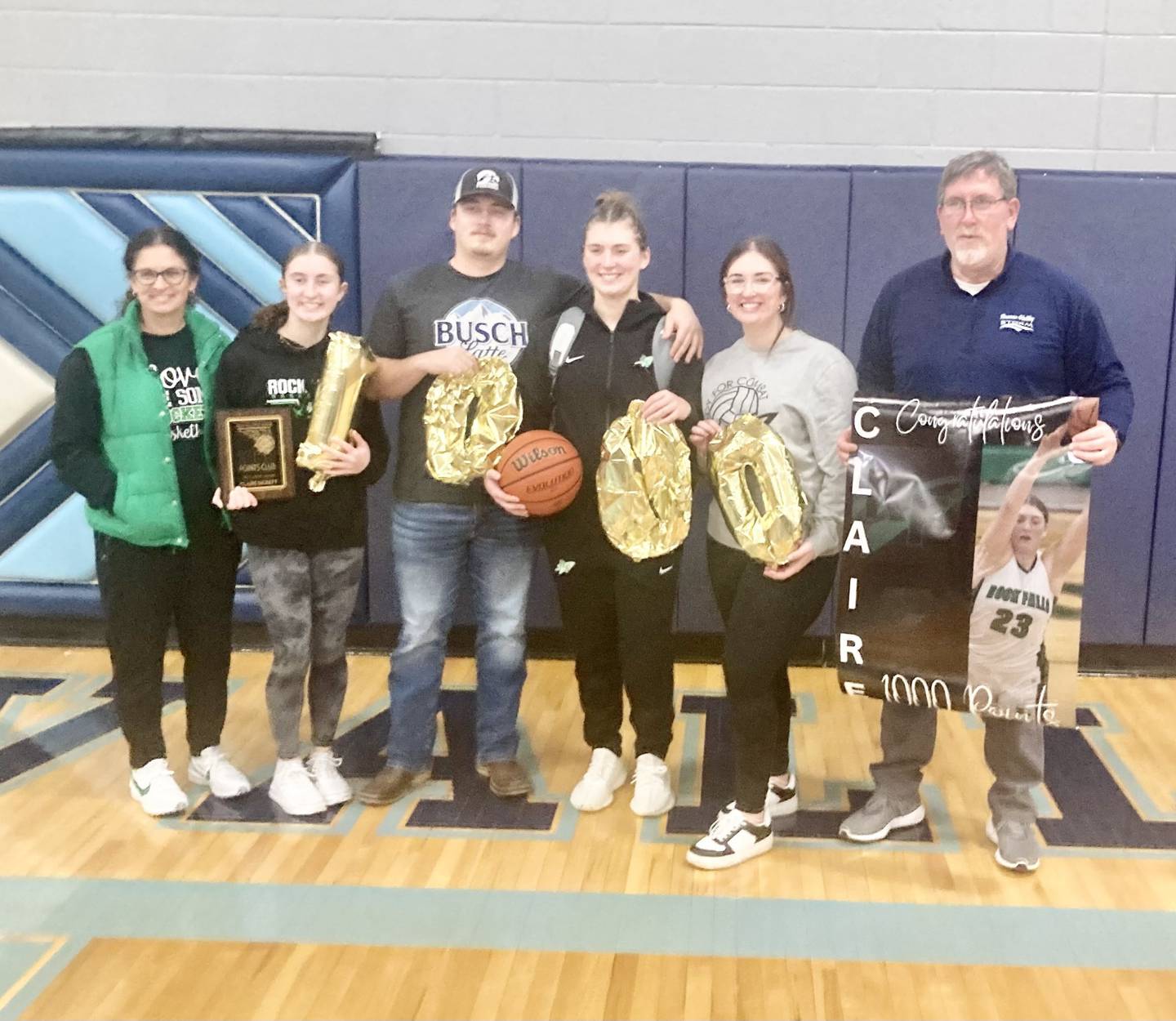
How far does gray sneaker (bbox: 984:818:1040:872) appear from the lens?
2.67 meters

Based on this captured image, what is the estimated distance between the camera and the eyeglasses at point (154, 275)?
277 centimetres

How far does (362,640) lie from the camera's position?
4262 millimetres

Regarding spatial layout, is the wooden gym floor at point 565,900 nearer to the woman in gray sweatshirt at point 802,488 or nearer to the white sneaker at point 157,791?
the white sneaker at point 157,791

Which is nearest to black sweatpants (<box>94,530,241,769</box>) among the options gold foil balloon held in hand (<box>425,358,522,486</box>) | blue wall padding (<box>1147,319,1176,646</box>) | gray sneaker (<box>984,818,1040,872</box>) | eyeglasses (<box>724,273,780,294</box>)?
gold foil balloon held in hand (<box>425,358,522,486</box>)

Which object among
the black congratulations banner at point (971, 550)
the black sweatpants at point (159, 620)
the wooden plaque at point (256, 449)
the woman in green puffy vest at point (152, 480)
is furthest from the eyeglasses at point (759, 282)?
the black sweatpants at point (159, 620)

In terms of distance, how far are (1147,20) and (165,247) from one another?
3.37 meters

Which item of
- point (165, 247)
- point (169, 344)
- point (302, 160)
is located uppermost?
point (302, 160)

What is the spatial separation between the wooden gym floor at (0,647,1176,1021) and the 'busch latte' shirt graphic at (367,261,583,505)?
2.91 feet

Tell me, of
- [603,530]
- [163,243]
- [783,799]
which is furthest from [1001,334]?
[163,243]

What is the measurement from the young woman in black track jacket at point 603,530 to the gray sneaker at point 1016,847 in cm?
82

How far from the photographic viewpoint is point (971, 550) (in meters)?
2.60

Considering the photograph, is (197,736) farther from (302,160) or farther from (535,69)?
(535,69)

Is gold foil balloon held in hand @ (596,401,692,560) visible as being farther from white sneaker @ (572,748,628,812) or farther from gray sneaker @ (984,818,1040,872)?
gray sneaker @ (984,818,1040,872)

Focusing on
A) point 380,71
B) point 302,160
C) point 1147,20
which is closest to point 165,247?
point 302,160
